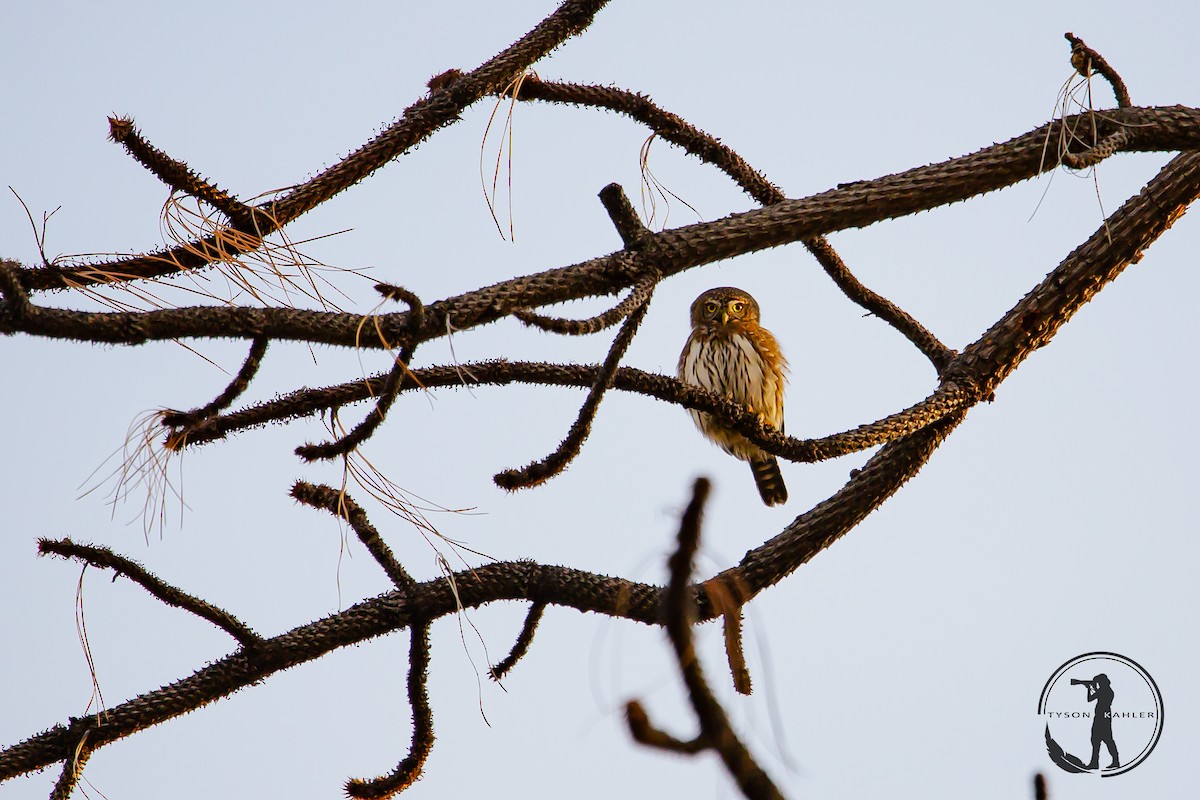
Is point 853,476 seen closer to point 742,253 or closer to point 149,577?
point 742,253

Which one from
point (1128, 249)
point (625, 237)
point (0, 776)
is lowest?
point (0, 776)

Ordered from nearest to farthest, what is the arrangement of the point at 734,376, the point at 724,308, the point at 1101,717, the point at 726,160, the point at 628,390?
the point at 628,390
the point at 726,160
the point at 1101,717
the point at 734,376
the point at 724,308

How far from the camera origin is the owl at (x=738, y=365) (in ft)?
24.3

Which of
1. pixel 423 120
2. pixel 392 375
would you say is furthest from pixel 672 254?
pixel 423 120

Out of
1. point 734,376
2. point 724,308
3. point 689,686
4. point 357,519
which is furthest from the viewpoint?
point 724,308

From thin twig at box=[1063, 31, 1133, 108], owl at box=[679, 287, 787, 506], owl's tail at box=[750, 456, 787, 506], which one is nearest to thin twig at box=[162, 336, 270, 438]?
thin twig at box=[1063, 31, 1133, 108]

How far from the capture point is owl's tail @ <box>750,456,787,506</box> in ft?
24.9

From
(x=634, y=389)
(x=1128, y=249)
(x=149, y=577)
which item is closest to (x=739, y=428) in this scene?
(x=634, y=389)

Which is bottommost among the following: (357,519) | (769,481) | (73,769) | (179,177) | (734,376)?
(73,769)

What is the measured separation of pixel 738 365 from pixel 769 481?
850 mm

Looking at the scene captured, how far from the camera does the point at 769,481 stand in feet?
25.2

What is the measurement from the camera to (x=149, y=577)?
301 centimetres

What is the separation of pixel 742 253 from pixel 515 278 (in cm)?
62

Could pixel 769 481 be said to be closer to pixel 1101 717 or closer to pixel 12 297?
pixel 1101 717
